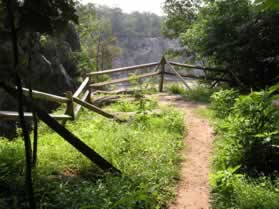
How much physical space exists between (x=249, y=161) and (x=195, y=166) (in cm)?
96

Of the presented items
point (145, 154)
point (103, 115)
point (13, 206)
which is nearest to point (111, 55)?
point (103, 115)

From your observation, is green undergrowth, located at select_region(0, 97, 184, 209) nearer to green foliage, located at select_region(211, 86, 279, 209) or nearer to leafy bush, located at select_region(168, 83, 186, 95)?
green foliage, located at select_region(211, 86, 279, 209)

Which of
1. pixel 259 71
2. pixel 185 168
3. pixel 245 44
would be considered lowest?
pixel 185 168

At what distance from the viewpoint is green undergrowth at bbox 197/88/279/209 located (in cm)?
440

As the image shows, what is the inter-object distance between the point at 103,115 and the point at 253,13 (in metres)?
5.90

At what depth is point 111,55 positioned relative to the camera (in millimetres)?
35469

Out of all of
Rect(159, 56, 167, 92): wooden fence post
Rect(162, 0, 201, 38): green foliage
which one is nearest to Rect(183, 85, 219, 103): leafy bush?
Rect(159, 56, 167, 92): wooden fence post

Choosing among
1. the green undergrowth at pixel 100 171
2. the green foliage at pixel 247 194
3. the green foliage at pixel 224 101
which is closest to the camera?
the green undergrowth at pixel 100 171

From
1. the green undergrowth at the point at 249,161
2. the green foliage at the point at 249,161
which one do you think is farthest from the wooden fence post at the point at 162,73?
the green foliage at the point at 249,161

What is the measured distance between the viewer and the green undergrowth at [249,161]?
440cm

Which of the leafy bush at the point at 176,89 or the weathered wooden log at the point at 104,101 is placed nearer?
the weathered wooden log at the point at 104,101

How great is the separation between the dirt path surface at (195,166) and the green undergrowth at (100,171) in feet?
0.53

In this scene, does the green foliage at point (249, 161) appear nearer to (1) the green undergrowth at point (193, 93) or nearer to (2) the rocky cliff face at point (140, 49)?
(1) the green undergrowth at point (193, 93)

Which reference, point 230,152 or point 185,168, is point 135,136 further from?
point 230,152
